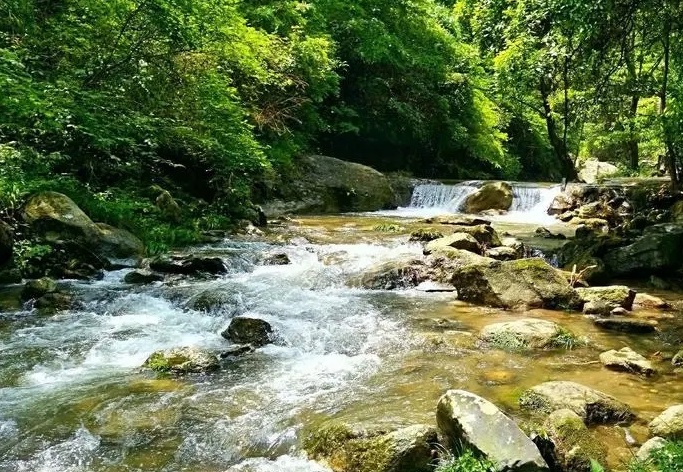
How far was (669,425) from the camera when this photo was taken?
425cm

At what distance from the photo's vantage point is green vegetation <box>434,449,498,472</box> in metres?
3.56

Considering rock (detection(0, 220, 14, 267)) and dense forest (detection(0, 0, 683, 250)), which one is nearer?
rock (detection(0, 220, 14, 267))

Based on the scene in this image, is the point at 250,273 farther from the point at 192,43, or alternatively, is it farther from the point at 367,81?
the point at 367,81

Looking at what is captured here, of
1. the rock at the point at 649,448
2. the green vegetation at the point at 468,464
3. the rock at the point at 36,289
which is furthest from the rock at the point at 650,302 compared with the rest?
the rock at the point at 36,289

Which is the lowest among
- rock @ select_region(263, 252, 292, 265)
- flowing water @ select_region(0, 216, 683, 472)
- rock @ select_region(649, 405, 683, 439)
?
flowing water @ select_region(0, 216, 683, 472)

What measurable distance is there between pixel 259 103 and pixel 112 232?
7930 millimetres

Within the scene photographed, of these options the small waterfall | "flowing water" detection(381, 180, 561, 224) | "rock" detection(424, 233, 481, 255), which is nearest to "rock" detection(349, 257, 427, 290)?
"rock" detection(424, 233, 481, 255)

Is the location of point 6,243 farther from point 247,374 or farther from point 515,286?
point 515,286

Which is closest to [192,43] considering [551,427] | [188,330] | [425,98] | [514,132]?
[188,330]

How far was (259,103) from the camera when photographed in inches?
675

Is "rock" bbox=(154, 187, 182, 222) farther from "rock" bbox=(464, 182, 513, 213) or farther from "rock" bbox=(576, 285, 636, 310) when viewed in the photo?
"rock" bbox=(464, 182, 513, 213)

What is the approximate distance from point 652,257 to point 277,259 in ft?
21.2

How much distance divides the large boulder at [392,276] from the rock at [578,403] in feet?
15.8

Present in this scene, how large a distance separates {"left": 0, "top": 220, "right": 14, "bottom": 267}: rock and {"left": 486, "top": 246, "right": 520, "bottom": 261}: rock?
8.00m
